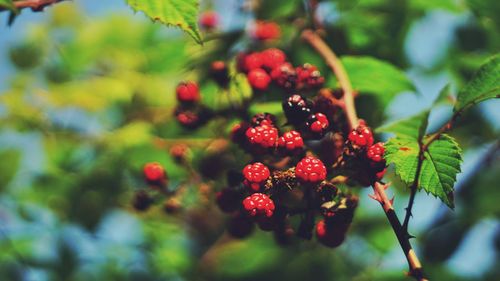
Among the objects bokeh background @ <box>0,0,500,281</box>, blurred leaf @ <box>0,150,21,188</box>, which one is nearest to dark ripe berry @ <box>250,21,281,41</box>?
bokeh background @ <box>0,0,500,281</box>

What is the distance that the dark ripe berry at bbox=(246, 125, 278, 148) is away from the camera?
5.59 ft

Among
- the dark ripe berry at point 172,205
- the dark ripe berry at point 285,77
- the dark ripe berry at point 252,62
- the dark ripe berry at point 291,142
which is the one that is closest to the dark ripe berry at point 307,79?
the dark ripe berry at point 285,77

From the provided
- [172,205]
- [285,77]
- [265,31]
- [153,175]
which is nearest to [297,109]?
[285,77]

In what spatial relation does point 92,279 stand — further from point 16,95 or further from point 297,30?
point 297,30

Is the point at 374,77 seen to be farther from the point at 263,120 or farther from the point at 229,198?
the point at 229,198

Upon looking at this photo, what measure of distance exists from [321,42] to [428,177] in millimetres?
1328

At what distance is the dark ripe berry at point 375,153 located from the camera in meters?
1.63

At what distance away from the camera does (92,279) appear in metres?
4.11

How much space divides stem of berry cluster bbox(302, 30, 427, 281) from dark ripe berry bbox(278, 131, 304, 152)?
0.25 metres

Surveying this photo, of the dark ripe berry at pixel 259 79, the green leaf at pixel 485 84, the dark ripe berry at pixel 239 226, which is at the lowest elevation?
the dark ripe berry at pixel 239 226

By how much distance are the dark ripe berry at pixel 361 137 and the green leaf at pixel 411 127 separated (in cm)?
17

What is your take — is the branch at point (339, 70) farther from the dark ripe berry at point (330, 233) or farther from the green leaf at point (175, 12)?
the green leaf at point (175, 12)

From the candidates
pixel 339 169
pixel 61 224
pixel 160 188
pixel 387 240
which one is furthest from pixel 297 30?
pixel 61 224

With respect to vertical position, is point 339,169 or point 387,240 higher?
point 339,169
